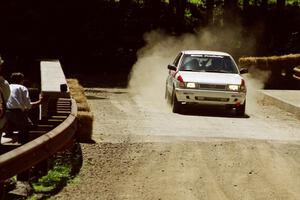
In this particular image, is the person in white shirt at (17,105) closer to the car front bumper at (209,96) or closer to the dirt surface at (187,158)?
the dirt surface at (187,158)

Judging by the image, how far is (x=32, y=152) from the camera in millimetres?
6602

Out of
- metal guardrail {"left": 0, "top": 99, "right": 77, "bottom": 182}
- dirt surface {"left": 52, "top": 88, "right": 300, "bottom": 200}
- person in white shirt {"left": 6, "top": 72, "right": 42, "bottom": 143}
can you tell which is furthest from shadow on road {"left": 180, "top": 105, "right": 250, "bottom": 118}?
metal guardrail {"left": 0, "top": 99, "right": 77, "bottom": 182}

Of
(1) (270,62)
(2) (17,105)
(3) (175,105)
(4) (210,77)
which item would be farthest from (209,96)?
(1) (270,62)

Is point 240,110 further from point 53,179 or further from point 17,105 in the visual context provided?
point 53,179

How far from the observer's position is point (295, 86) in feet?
89.9

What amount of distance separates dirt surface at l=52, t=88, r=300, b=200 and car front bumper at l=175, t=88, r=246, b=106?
43 centimetres

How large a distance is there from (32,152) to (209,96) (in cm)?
1104

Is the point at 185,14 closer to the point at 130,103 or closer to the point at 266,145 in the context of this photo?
the point at 130,103

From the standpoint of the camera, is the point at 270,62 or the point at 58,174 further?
the point at 270,62

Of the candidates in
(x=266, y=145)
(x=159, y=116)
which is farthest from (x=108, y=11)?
(x=266, y=145)

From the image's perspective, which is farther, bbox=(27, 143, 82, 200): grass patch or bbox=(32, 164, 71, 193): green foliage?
bbox=(32, 164, 71, 193): green foliage

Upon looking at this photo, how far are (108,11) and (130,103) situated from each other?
1716cm

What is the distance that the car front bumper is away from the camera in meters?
17.3

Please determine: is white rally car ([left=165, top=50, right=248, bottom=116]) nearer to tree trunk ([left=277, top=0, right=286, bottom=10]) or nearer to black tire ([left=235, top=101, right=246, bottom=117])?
black tire ([left=235, top=101, right=246, bottom=117])
